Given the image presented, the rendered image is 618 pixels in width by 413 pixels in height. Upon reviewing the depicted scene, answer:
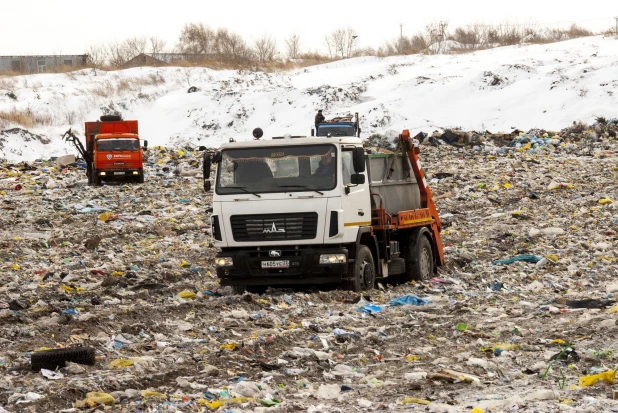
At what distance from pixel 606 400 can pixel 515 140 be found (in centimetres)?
2421

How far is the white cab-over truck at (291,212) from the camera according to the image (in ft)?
34.4

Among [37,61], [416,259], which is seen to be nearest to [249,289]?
[416,259]

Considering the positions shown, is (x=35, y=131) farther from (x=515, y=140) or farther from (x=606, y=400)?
(x=606, y=400)

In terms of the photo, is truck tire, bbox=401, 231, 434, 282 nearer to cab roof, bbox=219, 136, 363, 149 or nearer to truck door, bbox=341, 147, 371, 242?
truck door, bbox=341, 147, 371, 242

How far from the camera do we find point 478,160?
2655cm

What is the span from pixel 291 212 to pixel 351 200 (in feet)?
2.33

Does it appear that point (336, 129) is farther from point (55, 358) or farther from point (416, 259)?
point (55, 358)

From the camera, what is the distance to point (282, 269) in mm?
10625

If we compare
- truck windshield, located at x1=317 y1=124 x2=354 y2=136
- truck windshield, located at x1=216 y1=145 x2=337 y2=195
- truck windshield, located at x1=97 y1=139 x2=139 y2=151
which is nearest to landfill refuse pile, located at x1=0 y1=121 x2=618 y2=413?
truck windshield, located at x1=216 y1=145 x2=337 y2=195

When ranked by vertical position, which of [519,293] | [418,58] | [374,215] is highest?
[418,58]

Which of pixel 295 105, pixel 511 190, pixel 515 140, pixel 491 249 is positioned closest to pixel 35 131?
pixel 295 105

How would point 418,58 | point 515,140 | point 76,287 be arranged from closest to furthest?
point 76,287, point 515,140, point 418,58

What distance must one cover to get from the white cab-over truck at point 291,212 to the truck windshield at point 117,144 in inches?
658

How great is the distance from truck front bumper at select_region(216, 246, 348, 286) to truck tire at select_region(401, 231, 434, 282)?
5.81 feet
